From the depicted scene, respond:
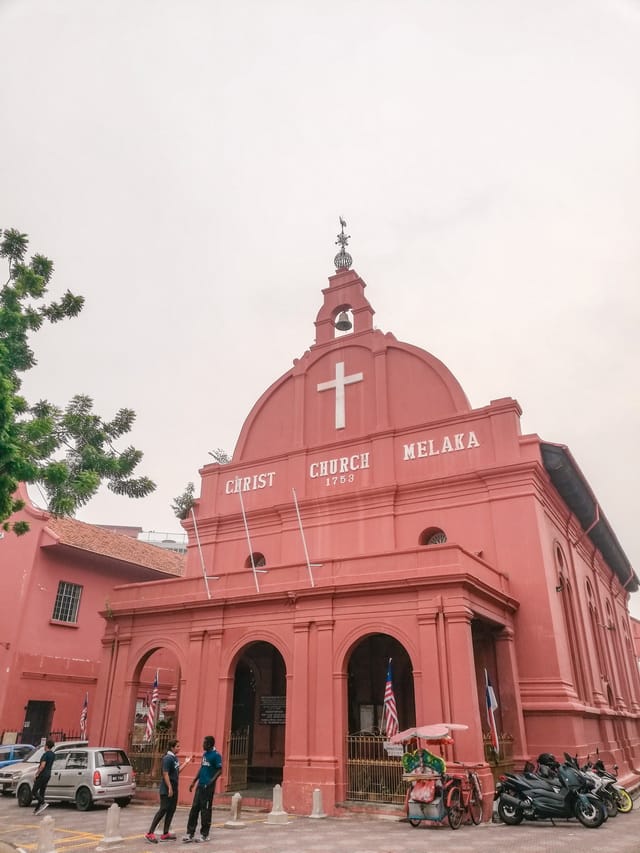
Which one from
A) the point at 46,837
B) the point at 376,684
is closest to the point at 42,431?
the point at 46,837

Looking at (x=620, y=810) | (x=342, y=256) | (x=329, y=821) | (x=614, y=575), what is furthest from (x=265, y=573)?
(x=614, y=575)

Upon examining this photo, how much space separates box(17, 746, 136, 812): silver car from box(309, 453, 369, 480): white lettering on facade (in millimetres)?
10172

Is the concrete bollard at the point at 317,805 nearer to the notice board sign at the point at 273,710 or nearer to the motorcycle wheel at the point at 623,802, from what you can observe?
the notice board sign at the point at 273,710

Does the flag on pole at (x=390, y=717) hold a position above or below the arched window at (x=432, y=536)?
below

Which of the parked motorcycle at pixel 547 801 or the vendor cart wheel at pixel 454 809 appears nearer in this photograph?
the vendor cart wheel at pixel 454 809

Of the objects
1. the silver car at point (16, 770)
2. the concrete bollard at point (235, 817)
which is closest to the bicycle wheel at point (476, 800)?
the concrete bollard at point (235, 817)

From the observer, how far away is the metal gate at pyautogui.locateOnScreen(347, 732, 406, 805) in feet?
45.7

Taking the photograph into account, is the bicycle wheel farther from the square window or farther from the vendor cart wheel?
the square window

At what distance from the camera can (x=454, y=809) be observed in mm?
12242

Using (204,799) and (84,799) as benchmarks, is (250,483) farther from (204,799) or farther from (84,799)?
(204,799)

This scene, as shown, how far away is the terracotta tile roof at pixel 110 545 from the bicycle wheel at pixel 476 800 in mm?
17515

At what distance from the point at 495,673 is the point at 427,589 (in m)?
3.70

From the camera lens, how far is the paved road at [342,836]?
10258 mm

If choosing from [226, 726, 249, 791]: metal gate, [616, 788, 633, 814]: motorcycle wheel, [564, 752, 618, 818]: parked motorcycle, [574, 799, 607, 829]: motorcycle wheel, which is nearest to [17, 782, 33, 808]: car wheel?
[226, 726, 249, 791]: metal gate
